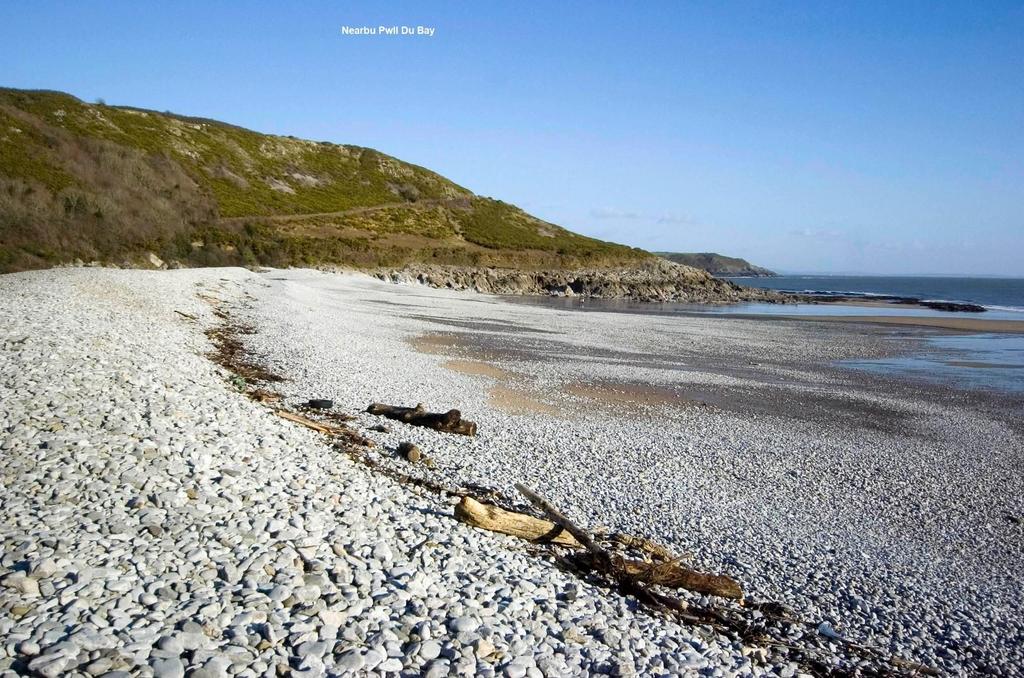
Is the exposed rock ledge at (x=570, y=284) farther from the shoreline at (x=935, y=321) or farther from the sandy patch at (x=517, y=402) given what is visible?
the sandy patch at (x=517, y=402)

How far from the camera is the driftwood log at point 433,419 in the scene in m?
12.3

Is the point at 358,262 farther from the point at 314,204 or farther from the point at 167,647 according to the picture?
the point at 167,647

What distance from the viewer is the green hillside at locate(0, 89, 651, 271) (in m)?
37.8

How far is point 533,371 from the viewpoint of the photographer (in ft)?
66.5

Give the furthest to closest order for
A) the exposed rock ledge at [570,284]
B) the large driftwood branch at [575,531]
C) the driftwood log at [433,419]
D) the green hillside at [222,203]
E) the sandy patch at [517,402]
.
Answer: the exposed rock ledge at [570,284], the green hillside at [222,203], the sandy patch at [517,402], the driftwood log at [433,419], the large driftwood branch at [575,531]

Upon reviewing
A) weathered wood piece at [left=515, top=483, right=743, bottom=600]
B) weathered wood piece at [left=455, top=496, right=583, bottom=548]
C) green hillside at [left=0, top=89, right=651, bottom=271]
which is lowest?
weathered wood piece at [left=515, top=483, right=743, bottom=600]

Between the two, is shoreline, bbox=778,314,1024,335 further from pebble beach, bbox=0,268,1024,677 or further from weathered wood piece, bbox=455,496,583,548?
weathered wood piece, bbox=455,496,583,548

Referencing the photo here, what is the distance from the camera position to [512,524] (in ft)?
25.3

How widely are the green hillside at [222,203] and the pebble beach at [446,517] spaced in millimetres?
21185

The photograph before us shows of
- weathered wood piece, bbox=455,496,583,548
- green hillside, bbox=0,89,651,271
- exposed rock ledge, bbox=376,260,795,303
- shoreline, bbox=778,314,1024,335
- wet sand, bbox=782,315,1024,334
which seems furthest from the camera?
exposed rock ledge, bbox=376,260,795,303

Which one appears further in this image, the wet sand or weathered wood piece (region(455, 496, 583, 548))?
the wet sand

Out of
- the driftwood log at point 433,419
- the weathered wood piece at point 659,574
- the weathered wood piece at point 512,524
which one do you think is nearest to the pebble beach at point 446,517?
the weathered wood piece at point 659,574

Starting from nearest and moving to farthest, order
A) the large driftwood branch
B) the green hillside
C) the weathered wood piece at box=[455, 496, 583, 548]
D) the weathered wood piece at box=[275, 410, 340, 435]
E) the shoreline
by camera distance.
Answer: the large driftwood branch < the weathered wood piece at box=[455, 496, 583, 548] < the weathered wood piece at box=[275, 410, 340, 435] < the green hillside < the shoreline

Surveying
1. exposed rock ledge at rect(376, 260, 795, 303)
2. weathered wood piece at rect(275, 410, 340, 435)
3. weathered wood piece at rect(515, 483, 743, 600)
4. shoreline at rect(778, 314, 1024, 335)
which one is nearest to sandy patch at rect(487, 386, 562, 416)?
weathered wood piece at rect(275, 410, 340, 435)
